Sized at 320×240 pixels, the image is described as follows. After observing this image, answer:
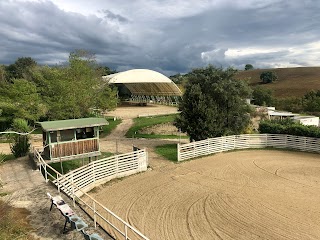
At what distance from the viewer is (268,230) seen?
11.0m

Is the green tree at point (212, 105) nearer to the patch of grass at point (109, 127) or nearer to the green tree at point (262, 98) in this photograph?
the patch of grass at point (109, 127)

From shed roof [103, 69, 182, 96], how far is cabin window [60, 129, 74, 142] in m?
39.0

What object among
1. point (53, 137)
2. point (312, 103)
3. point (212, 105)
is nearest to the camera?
point (53, 137)

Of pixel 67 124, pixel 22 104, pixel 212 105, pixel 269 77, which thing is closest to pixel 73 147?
pixel 67 124

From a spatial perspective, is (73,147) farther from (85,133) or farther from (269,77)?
(269,77)

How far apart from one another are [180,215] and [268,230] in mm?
3659

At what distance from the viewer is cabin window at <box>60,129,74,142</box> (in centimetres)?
1725

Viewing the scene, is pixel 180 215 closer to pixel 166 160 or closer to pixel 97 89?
pixel 166 160

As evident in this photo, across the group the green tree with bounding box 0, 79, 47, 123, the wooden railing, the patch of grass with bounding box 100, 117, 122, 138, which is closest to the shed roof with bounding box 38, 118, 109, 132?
the wooden railing

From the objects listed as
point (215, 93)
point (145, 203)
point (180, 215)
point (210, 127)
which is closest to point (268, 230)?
point (180, 215)

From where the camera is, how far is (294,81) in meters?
95.6

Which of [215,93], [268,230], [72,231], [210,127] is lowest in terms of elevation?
[268,230]

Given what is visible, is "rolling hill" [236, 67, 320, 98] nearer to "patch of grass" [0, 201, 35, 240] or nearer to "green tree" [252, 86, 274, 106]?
"green tree" [252, 86, 274, 106]

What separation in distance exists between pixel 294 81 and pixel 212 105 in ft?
271
